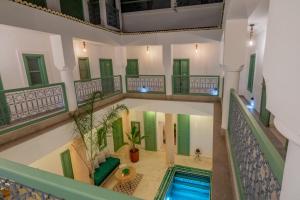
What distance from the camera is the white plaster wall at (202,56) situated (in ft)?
32.0

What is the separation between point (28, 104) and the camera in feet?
16.6

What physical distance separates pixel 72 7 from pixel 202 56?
6.75m

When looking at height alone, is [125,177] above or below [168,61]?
below

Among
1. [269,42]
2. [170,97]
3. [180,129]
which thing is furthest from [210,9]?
[269,42]

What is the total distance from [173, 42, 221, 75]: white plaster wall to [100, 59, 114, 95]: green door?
12.7 feet

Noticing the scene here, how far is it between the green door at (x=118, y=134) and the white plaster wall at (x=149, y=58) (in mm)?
3459

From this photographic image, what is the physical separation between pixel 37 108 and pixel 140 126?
23.6 feet

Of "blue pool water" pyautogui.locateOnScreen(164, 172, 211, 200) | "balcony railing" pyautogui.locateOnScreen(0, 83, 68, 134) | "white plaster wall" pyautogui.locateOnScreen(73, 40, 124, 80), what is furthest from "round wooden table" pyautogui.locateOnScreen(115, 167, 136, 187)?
"white plaster wall" pyautogui.locateOnScreen(73, 40, 124, 80)

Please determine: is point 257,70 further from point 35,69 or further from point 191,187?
point 35,69

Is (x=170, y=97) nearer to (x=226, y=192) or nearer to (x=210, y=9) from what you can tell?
(x=210, y=9)

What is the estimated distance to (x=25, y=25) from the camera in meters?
4.43

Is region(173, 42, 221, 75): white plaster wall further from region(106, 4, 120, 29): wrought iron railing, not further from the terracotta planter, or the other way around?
the terracotta planter

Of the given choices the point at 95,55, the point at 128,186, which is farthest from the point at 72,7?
the point at 128,186

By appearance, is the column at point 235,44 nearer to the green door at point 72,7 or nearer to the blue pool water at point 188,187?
the green door at point 72,7
